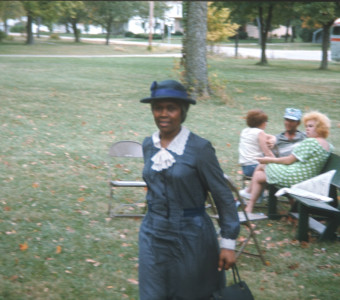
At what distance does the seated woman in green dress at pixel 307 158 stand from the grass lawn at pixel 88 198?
63 centimetres

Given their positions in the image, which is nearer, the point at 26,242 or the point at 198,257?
the point at 198,257

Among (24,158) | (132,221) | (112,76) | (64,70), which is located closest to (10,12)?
(64,70)

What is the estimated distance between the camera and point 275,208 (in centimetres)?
716

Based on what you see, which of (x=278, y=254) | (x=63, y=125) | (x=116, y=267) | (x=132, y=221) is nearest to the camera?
(x=116, y=267)

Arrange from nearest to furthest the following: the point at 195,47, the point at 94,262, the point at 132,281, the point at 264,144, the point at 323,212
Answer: the point at 132,281 → the point at 94,262 → the point at 323,212 → the point at 264,144 → the point at 195,47

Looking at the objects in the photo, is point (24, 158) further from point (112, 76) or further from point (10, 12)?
point (10, 12)

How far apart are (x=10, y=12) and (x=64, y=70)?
907 inches

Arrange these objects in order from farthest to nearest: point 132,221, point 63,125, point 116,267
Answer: point 63,125 < point 132,221 < point 116,267

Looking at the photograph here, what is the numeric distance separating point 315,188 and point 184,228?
3.69 metres

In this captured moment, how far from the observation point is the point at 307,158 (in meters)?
6.81

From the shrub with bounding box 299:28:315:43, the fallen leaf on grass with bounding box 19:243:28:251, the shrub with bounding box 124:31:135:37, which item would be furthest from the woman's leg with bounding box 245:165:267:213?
the shrub with bounding box 124:31:135:37

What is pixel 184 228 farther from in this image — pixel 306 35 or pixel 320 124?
pixel 306 35

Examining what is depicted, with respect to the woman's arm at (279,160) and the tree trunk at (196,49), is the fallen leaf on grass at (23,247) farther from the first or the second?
the tree trunk at (196,49)

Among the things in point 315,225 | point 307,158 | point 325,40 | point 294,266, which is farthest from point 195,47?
point 325,40
